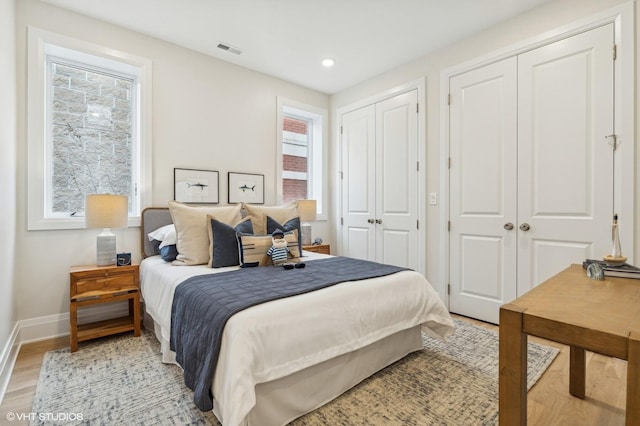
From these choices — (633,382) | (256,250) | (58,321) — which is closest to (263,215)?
(256,250)

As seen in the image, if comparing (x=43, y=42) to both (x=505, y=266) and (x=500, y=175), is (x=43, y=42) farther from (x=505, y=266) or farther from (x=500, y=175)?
(x=505, y=266)

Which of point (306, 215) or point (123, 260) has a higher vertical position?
point (306, 215)

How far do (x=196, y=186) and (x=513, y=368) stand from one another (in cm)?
311

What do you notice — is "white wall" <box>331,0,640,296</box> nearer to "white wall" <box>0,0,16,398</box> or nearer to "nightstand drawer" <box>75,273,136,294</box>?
"nightstand drawer" <box>75,273,136,294</box>

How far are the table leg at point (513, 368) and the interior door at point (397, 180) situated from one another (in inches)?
98.9

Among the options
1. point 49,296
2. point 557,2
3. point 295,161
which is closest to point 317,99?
point 295,161

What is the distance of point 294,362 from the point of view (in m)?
1.46

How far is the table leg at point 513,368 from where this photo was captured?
3.21ft

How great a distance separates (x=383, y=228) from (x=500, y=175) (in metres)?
1.44

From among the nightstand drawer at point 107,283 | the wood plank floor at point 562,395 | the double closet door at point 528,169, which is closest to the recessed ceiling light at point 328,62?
the double closet door at point 528,169

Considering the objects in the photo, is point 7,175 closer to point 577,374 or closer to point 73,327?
point 73,327

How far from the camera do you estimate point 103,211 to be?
239cm

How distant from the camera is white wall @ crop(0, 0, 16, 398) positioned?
6.18 ft

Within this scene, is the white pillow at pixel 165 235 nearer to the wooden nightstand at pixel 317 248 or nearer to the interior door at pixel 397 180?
the wooden nightstand at pixel 317 248
